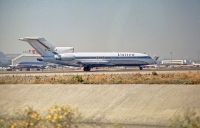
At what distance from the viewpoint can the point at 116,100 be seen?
32.5m

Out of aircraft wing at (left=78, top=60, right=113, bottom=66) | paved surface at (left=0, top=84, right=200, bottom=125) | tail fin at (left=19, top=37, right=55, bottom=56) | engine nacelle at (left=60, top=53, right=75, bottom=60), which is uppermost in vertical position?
tail fin at (left=19, top=37, right=55, bottom=56)

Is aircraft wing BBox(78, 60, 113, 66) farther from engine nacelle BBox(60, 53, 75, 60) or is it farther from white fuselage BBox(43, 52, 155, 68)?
engine nacelle BBox(60, 53, 75, 60)

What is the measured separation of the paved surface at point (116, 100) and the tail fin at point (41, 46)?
1667 inches

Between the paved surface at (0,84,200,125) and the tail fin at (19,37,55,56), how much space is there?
4235 centimetres

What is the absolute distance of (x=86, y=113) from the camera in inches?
1249

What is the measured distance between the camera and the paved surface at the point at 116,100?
29.5 m

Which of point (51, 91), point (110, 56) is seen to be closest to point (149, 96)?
point (51, 91)

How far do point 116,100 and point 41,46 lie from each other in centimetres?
5158

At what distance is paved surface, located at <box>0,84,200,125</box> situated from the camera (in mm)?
29469

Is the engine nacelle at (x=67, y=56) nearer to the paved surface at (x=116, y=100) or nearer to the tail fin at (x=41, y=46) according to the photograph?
the tail fin at (x=41, y=46)

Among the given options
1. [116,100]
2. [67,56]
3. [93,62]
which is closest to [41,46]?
[67,56]

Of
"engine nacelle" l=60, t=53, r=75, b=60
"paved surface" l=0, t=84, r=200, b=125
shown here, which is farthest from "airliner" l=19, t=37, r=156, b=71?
"paved surface" l=0, t=84, r=200, b=125

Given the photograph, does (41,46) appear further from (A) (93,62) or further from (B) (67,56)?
(A) (93,62)

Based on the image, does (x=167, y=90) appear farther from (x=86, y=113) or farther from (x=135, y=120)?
(x=86, y=113)
